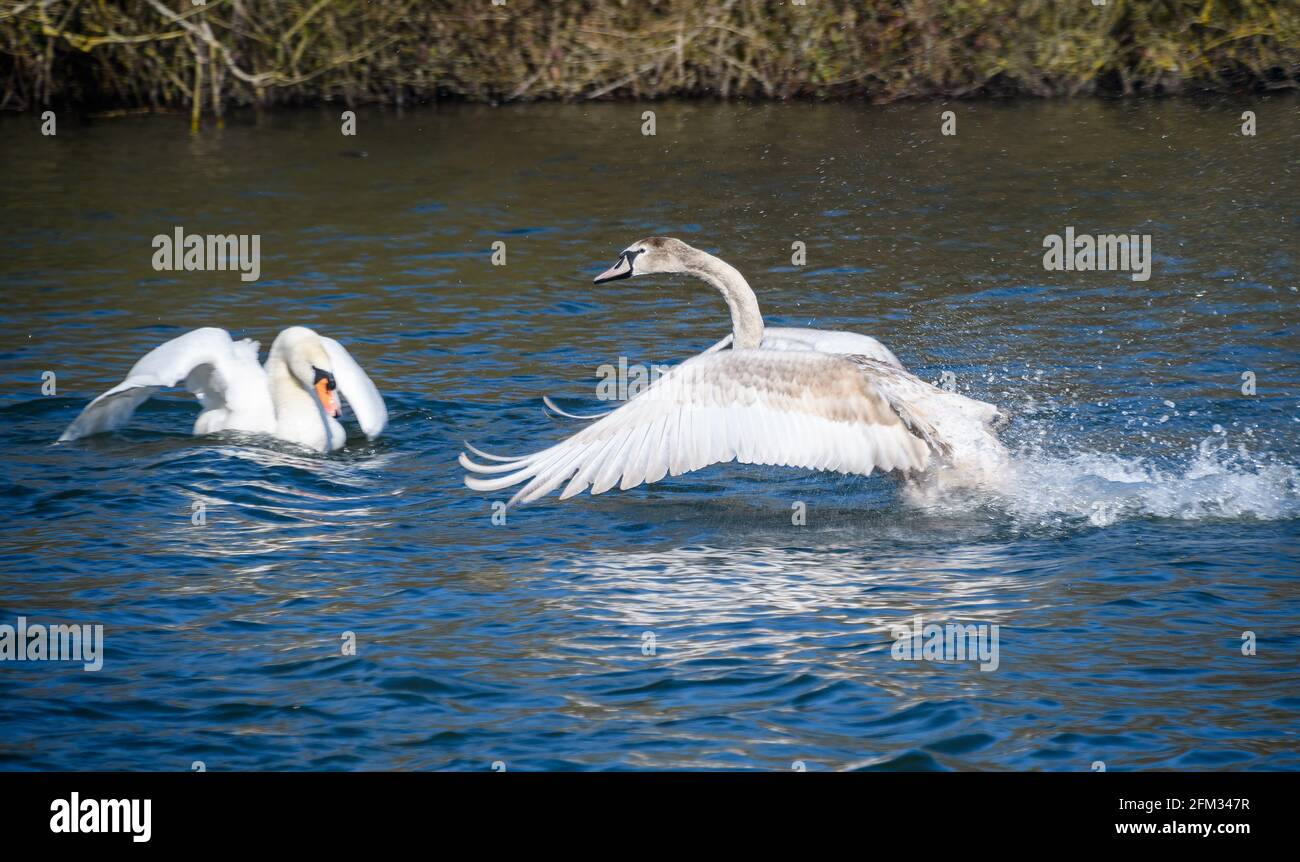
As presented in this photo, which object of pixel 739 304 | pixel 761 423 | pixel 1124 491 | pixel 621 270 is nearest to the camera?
pixel 761 423

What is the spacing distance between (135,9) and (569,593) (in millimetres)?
15006

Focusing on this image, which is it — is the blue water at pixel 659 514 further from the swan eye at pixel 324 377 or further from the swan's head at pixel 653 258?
the swan's head at pixel 653 258

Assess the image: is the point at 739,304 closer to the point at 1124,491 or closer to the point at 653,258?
the point at 653,258

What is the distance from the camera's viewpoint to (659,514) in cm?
793

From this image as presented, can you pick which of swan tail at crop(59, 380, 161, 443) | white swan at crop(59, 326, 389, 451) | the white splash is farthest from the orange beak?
the white splash

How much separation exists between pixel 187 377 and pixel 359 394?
991mm

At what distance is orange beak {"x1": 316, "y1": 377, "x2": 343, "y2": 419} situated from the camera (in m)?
8.73

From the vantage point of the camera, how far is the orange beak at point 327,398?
873 centimetres

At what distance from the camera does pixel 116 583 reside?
7.05 meters

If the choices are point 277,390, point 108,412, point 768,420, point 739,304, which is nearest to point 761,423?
point 768,420

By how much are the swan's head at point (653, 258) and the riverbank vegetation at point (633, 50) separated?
12.1m

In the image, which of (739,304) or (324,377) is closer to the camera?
(739,304)
